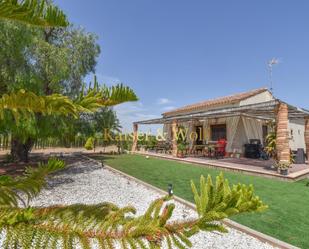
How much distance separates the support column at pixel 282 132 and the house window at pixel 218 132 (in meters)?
8.66

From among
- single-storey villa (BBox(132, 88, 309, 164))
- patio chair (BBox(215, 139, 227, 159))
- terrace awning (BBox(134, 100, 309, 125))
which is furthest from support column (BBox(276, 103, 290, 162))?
patio chair (BBox(215, 139, 227, 159))

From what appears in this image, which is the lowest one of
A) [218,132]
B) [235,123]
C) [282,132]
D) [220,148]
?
[220,148]

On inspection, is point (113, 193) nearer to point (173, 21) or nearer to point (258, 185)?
point (258, 185)

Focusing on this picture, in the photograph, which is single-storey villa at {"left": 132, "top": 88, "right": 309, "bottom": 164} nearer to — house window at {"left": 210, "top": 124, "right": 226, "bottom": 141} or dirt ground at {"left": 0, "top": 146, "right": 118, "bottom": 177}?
house window at {"left": 210, "top": 124, "right": 226, "bottom": 141}

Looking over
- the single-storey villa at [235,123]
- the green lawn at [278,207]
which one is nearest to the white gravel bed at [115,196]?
the green lawn at [278,207]

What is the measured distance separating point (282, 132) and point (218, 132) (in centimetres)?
947

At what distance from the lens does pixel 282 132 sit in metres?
11.0

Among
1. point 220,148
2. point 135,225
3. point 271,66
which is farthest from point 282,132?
point 271,66

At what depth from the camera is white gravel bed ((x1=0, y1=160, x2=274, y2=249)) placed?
4.79m

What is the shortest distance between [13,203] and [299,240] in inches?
212

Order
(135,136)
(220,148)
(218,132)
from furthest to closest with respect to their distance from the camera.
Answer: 1. (135,136)
2. (218,132)
3. (220,148)

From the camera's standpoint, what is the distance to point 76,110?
130 cm

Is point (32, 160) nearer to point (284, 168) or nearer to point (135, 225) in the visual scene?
point (284, 168)

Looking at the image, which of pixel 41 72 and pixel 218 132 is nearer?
pixel 41 72
